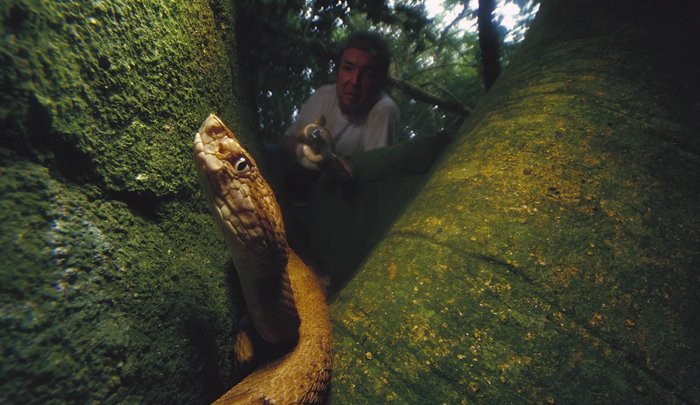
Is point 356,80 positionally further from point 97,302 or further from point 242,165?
point 97,302

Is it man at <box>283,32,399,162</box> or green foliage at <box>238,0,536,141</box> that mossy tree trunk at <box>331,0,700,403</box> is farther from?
man at <box>283,32,399,162</box>

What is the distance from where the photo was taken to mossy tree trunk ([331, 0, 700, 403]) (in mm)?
763

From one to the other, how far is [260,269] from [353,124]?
3061mm

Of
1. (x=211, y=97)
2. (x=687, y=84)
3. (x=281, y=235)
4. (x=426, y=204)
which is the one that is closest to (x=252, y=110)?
(x=211, y=97)

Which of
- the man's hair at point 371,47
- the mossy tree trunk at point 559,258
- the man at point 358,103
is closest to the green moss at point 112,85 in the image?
the mossy tree trunk at point 559,258

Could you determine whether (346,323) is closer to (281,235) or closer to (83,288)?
(281,235)

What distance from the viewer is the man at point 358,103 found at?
140 inches

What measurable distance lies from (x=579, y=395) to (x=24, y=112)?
1.42 m

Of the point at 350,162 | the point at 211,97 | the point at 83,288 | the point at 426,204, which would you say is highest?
the point at 211,97

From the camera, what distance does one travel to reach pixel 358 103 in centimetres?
367

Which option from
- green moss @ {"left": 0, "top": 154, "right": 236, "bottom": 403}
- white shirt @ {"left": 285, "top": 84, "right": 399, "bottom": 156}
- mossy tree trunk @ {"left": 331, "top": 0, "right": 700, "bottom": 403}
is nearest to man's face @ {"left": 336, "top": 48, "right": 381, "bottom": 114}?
white shirt @ {"left": 285, "top": 84, "right": 399, "bottom": 156}

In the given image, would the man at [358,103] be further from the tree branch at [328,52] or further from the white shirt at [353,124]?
the tree branch at [328,52]

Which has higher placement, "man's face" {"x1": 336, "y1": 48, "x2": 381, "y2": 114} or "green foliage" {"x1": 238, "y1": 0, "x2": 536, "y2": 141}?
"green foliage" {"x1": 238, "y1": 0, "x2": 536, "y2": 141}

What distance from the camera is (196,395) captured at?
34.3 inches
